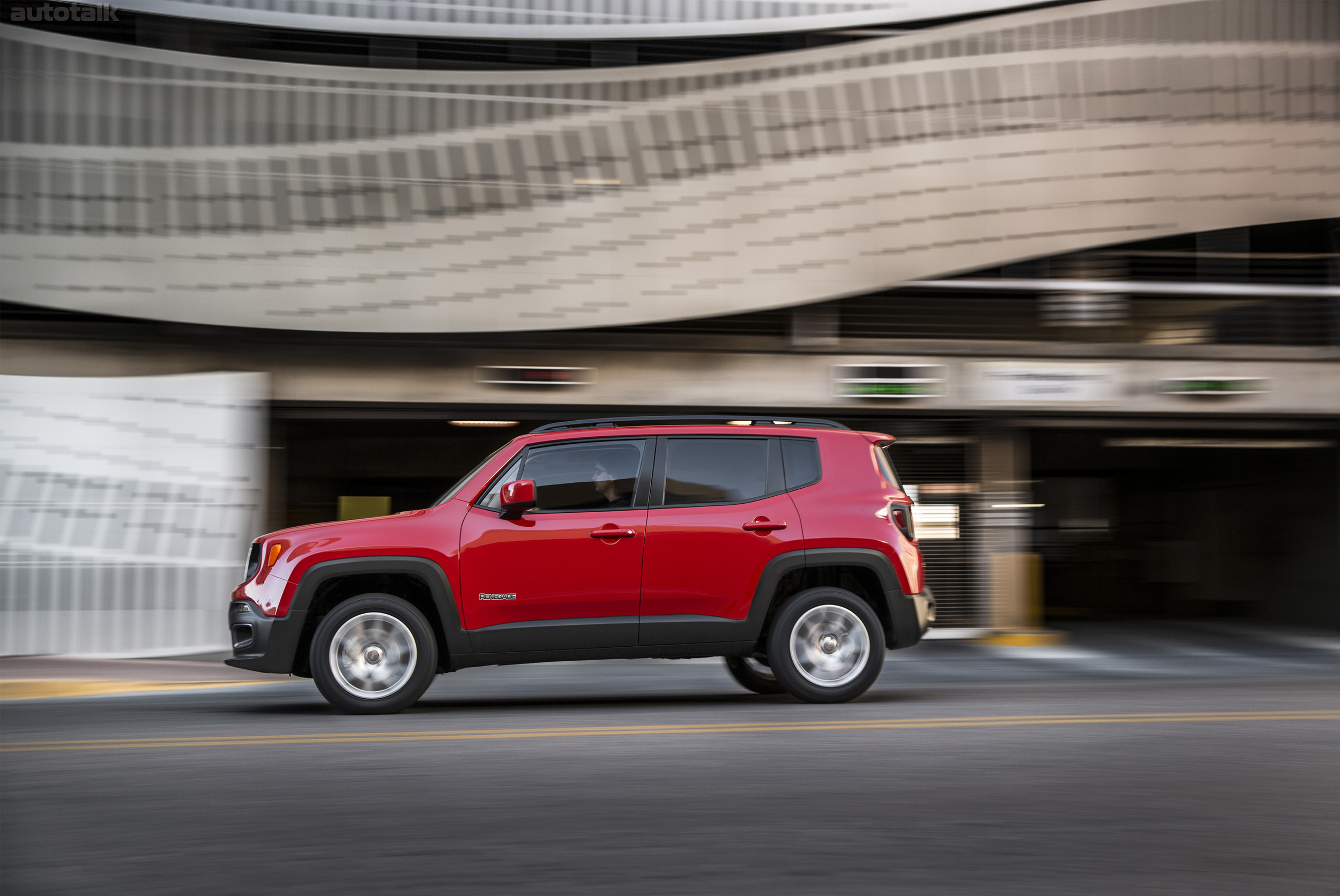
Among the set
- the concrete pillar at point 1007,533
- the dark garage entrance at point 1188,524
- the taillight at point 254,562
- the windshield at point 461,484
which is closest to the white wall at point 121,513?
the taillight at point 254,562

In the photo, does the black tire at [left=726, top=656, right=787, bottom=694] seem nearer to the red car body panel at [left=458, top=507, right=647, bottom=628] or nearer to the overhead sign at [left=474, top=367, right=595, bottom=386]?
the red car body panel at [left=458, top=507, right=647, bottom=628]

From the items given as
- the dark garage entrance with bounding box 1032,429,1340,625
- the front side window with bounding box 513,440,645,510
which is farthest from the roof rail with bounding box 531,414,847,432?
the dark garage entrance with bounding box 1032,429,1340,625

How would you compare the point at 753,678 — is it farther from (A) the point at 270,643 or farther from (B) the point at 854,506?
(A) the point at 270,643

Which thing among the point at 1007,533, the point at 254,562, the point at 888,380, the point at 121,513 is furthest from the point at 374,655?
the point at 1007,533

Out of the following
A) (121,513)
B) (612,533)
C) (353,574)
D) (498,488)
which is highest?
(498,488)

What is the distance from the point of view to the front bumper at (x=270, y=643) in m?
7.61

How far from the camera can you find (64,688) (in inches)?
386

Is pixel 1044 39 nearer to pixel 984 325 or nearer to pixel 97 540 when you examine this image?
pixel 984 325

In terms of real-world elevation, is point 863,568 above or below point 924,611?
above

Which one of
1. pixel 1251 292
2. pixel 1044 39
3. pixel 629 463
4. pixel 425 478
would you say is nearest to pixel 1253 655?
pixel 1251 292

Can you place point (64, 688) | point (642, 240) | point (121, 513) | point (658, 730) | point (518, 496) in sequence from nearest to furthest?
1. point (658, 730)
2. point (518, 496)
3. point (64, 688)
4. point (121, 513)
5. point (642, 240)

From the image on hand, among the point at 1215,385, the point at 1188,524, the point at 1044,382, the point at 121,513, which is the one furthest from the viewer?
the point at 1188,524

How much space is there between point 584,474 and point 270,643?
2202 millimetres

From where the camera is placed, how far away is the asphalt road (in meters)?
3.93
